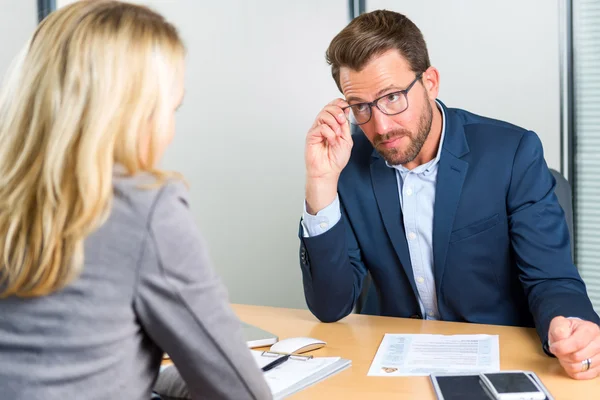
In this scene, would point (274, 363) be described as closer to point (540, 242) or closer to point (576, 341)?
point (576, 341)

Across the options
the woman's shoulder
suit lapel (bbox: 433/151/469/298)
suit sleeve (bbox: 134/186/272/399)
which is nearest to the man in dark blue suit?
suit lapel (bbox: 433/151/469/298)

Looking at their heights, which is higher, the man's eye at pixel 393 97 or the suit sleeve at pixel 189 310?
the man's eye at pixel 393 97

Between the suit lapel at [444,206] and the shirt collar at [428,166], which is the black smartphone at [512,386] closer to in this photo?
the suit lapel at [444,206]

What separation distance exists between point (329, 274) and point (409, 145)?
43 cm

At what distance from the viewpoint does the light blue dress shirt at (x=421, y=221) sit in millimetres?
1952

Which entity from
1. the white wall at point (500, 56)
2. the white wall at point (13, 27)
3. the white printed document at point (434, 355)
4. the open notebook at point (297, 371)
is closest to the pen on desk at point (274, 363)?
the open notebook at point (297, 371)

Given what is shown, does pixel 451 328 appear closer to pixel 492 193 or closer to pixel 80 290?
pixel 492 193

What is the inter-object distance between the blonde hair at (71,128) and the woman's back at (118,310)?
0.03m

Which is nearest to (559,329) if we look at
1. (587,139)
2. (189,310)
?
(189,310)

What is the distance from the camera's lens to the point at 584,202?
9.62 ft

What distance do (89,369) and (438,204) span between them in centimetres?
122

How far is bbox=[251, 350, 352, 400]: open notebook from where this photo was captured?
133 cm

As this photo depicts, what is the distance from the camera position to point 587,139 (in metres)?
2.90

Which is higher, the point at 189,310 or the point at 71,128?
the point at 71,128
